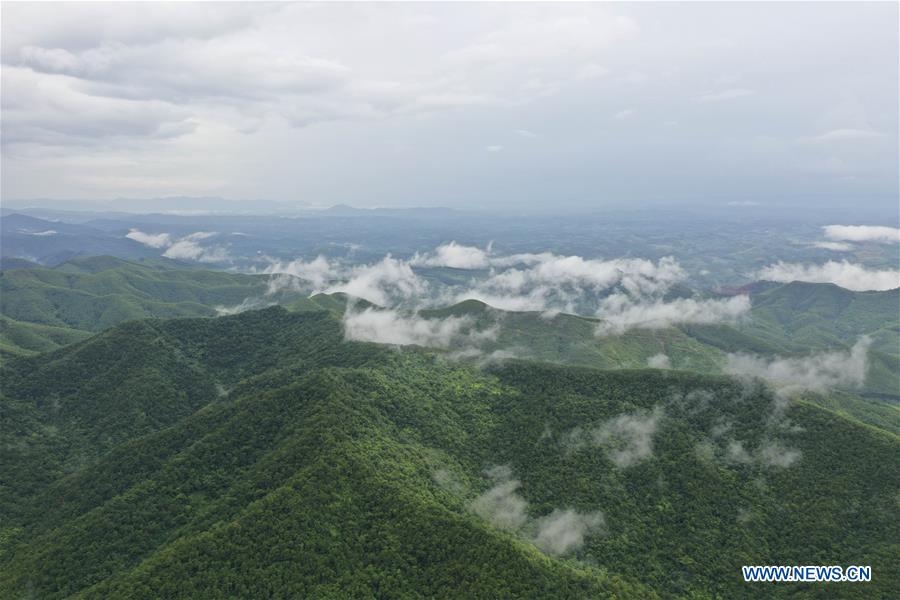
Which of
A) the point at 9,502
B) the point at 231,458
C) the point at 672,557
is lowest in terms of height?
the point at 672,557

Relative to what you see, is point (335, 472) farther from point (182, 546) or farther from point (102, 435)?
point (102, 435)

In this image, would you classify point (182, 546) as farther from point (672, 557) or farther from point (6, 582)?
point (672, 557)

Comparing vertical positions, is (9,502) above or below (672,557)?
above

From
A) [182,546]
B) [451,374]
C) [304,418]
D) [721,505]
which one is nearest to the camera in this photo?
[182,546]

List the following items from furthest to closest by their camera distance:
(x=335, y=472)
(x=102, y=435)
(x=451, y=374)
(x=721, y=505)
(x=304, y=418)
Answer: (x=451, y=374) < (x=102, y=435) < (x=304, y=418) < (x=721, y=505) < (x=335, y=472)

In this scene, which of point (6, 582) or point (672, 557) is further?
point (672, 557)

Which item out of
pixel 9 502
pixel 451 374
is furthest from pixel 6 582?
pixel 451 374
